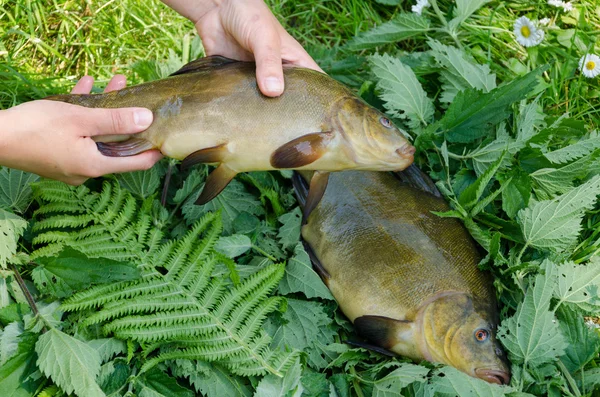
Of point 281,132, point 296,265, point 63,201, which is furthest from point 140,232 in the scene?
point 281,132

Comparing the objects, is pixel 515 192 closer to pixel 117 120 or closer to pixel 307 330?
pixel 307 330

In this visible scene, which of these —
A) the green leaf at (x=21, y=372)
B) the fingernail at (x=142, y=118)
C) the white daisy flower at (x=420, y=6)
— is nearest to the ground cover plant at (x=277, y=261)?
the green leaf at (x=21, y=372)

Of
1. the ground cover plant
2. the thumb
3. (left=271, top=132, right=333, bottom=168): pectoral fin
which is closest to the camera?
(left=271, top=132, right=333, bottom=168): pectoral fin

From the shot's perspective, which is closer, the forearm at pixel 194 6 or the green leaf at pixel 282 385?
the green leaf at pixel 282 385

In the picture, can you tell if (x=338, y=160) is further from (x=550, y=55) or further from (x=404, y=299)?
(x=550, y=55)

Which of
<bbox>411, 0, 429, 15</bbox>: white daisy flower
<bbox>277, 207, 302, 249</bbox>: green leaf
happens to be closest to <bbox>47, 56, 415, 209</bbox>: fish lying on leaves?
<bbox>277, 207, 302, 249</bbox>: green leaf

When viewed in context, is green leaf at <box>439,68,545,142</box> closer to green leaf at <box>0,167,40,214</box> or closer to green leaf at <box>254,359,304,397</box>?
green leaf at <box>254,359,304,397</box>

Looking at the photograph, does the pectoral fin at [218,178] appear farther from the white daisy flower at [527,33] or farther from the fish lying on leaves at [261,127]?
the white daisy flower at [527,33]
